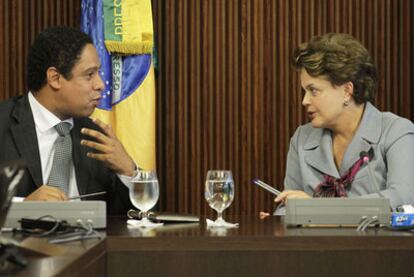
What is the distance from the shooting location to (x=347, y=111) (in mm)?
3262

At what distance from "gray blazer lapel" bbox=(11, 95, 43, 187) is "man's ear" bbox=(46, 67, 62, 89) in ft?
0.54

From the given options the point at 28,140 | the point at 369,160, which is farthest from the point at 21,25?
the point at 369,160

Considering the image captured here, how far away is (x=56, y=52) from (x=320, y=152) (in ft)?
3.82

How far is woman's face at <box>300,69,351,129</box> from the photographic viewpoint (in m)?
3.23

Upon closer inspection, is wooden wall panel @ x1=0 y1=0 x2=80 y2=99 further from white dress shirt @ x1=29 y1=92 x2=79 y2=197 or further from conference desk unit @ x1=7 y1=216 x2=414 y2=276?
conference desk unit @ x1=7 y1=216 x2=414 y2=276

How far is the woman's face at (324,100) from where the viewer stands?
3.23 m

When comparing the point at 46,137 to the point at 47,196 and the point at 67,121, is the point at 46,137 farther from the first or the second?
the point at 47,196

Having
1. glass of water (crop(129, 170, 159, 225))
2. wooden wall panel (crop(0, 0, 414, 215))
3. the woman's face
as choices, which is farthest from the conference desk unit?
wooden wall panel (crop(0, 0, 414, 215))

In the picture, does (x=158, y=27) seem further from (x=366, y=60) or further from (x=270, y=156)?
(x=366, y=60)

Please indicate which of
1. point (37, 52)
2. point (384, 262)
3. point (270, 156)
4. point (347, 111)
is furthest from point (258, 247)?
point (270, 156)

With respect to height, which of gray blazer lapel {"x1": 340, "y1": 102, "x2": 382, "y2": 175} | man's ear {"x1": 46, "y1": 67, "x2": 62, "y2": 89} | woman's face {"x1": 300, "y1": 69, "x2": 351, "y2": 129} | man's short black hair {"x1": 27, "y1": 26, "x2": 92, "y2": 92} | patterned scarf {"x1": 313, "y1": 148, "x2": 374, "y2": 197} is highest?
man's short black hair {"x1": 27, "y1": 26, "x2": 92, "y2": 92}

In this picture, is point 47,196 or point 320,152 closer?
point 47,196

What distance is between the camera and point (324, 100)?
3260mm

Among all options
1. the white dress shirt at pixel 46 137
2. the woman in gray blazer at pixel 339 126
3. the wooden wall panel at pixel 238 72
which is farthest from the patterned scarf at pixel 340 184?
the wooden wall panel at pixel 238 72
